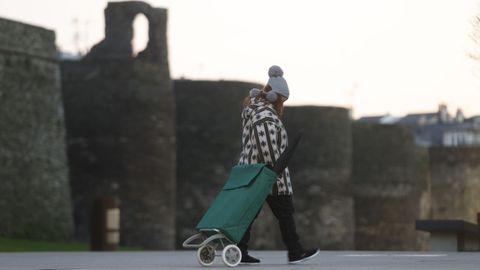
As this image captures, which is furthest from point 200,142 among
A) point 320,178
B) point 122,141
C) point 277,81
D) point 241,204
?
point 241,204

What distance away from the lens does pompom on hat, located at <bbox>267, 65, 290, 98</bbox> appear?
14.5 m

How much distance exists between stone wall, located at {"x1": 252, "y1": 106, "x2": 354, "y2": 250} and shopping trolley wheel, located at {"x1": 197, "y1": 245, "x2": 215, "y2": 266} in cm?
3105

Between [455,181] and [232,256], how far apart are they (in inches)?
1787

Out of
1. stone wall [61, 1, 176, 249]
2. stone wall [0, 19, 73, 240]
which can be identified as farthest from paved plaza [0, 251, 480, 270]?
stone wall [61, 1, 176, 249]

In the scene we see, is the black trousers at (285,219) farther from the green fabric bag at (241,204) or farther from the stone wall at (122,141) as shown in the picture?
the stone wall at (122,141)

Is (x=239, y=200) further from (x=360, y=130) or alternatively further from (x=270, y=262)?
(x=360, y=130)

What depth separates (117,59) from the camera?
3816 centimetres

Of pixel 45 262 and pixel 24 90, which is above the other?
pixel 24 90

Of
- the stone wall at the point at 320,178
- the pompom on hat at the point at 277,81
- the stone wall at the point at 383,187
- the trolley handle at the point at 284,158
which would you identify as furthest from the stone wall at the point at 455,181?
the trolley handle at the point at 284,158

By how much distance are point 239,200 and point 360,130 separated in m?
38.0

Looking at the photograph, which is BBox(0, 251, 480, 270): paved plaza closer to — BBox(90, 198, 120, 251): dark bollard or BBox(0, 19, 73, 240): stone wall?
BBox(90, 198, 120, 251): dark bollard

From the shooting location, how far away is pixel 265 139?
14211 millimetres

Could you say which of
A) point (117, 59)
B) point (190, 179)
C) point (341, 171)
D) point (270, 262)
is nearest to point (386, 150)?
point (341, 171)

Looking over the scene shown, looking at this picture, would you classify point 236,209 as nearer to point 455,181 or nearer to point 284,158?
point 284,158
